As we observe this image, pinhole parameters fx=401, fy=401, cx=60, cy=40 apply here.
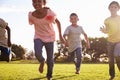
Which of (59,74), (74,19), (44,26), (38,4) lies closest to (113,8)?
(44,26)

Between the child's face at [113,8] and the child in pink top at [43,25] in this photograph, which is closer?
the child in pink top at [43,25]

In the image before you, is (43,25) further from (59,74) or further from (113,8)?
(59,74)

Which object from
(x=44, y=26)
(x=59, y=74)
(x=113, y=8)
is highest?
(x=113, y=8)

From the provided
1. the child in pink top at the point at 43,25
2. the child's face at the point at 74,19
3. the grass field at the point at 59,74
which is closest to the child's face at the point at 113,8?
the child in pink top at the point at 43,25

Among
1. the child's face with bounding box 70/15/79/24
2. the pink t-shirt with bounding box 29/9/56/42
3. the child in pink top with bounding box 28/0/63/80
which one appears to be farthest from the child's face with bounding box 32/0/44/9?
the child's face with bounding box 70/15/79/24

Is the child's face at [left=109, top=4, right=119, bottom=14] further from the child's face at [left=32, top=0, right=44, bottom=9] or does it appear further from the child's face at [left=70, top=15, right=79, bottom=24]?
the child's face at [left=70, top=15, right=79, bottom=24]

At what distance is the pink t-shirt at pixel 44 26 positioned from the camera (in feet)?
31.7

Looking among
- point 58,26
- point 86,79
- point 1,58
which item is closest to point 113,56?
point 86,79

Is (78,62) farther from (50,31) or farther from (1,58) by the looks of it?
(50,31)

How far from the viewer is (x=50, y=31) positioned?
385 inches

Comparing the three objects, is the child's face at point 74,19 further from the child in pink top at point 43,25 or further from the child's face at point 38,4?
the child's face at point 38,4

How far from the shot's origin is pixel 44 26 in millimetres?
9672

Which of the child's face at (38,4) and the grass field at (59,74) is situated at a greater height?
the child's face at (38,4)

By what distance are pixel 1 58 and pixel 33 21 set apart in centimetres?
294
